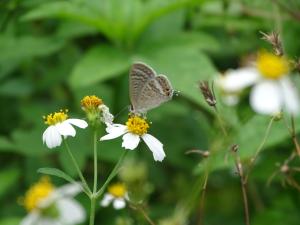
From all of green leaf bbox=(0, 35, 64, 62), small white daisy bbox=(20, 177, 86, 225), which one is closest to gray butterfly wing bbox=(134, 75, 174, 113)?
small white daisy bbox=(20, 177, 86, 225)

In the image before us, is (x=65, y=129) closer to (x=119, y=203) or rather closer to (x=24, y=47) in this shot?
(x=119, y=203)

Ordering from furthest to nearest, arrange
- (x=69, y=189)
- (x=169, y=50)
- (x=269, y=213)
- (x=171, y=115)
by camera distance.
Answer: (x=171, y=115)
(x=169, y=50)
(x=269, y=213)
(x=69, y=189)

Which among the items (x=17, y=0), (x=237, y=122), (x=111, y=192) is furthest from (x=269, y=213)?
(x=17, y=0)

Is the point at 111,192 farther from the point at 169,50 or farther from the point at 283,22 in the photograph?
the point at 283,22

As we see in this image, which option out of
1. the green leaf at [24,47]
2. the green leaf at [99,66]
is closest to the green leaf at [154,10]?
the green leaf at [99,66]

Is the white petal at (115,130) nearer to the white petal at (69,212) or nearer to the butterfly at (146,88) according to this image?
the butterfly at (146,88)

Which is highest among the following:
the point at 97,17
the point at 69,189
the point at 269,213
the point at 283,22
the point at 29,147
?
the point at 283,22

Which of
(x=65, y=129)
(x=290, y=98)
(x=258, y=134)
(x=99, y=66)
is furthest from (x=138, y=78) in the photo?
(x=99, y=66)
